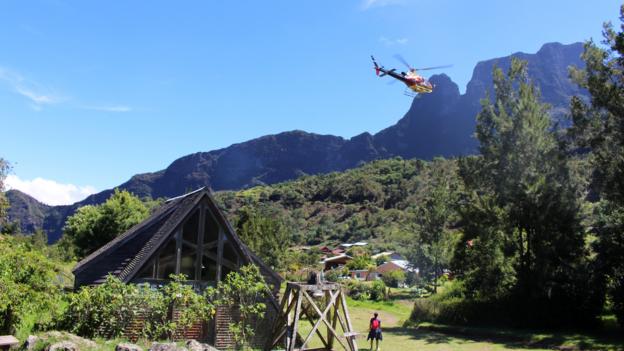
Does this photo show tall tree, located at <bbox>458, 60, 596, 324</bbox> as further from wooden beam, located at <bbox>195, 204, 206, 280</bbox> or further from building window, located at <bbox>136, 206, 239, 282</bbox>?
wooden beam, located at <bbox>195, 204, 206, 280</bbox>

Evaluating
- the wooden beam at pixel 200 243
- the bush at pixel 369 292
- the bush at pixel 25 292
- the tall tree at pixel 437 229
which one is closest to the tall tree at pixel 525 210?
the bush at pixel 369 292

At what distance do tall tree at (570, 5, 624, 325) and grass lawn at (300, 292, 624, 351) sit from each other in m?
2.89

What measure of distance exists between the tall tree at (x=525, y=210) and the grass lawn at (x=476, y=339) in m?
2.93

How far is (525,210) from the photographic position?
3023cm

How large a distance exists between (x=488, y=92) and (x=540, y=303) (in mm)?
15559

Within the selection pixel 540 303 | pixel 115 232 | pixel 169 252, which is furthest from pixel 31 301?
pixel 115 232

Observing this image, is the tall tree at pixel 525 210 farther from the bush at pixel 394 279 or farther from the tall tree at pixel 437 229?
the bush at pixel 394 279

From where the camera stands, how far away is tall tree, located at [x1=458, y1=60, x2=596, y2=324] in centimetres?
2852

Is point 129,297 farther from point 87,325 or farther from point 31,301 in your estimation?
point 31,301

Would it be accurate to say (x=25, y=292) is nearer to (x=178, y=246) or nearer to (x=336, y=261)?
(x=178, y=246)

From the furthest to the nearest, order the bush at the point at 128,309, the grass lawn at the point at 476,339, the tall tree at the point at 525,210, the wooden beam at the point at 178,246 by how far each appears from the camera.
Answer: the tall tree at the point at 525,210 → the grass lawn at the point at 476,339 → the wooden beam at the point at 178,246 → the bush at the point at 128,309

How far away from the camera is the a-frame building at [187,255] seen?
18.3 meters

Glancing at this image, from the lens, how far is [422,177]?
6732 inches

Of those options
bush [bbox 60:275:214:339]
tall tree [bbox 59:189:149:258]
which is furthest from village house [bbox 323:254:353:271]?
bush [bbox 60:275:214:339]
